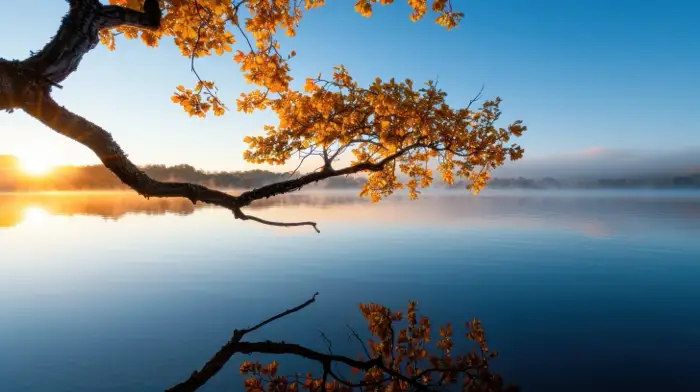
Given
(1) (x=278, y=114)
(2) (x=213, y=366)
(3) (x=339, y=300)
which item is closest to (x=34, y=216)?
(3) (x=339, y=300)

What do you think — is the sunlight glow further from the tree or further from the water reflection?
the tree

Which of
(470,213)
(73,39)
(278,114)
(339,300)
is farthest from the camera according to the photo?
(470,213)

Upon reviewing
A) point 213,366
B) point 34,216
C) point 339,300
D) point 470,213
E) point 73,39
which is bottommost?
point 339,300

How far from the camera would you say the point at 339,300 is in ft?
56.2

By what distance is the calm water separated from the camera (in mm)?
11031

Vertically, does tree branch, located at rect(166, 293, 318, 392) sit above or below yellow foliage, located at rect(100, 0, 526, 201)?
below

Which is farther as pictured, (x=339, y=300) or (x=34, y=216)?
(x=34, y=216)

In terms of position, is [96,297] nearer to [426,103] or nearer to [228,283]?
[228,283]

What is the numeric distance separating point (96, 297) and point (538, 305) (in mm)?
21710

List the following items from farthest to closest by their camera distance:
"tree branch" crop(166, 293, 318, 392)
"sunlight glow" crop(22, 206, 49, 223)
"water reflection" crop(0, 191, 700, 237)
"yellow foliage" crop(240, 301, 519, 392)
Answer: "sunlight glow" crop(22, 206, 49, 223) → "water reflection" crop(0, 191, 700, 237) → "yellow foliage" crop(240, 301, 519, 392) → "tree branch" crop(166, 293, 318, 392)

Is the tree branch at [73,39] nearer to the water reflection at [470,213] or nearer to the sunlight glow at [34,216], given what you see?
the water reflection at [470,213]

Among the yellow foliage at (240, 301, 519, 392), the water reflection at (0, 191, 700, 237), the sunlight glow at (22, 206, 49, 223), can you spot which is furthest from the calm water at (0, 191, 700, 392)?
the sunlight glow at (22, 206, 49, 223)

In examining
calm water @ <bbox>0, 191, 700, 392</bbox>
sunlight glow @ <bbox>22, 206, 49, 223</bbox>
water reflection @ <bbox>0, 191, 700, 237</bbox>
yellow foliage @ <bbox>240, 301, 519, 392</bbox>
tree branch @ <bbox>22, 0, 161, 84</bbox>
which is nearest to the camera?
tree branch @ <bbox>22, 0, 161, 84</bbox>

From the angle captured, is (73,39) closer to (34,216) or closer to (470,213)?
(470,213)
